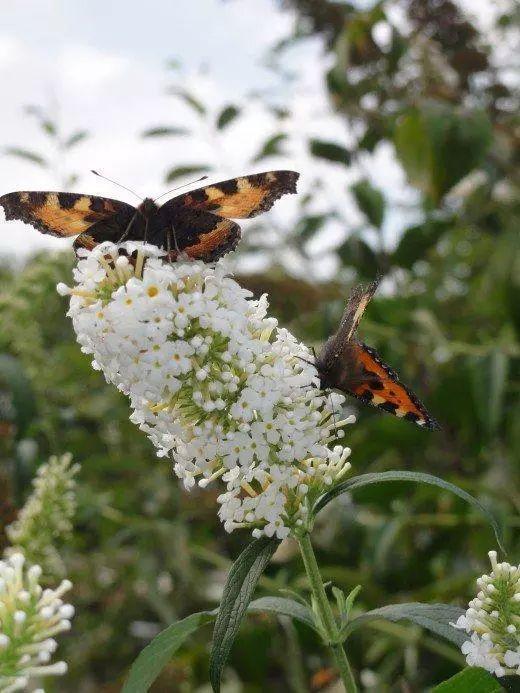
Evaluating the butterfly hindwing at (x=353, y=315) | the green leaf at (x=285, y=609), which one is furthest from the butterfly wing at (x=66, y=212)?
the green leaf at (x=285, y=609)

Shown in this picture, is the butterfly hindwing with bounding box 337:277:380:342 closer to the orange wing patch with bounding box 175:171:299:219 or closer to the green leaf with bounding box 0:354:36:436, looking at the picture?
the orange wing patch with bounding box 175:171:299:219

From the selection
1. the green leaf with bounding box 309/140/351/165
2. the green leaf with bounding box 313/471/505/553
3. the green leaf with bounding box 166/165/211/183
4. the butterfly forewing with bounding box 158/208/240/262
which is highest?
the green leaf with bounding box 166/165/211/183

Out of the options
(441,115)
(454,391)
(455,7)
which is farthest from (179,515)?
(455,7)

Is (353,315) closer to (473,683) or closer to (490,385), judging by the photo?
(473,683)

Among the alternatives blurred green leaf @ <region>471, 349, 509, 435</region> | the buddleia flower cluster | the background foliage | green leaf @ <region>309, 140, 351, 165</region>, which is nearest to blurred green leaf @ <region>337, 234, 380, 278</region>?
the background foliage

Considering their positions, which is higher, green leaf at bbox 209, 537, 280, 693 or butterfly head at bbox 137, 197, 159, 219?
butterfly head at bbox 137, 197, 159, 219

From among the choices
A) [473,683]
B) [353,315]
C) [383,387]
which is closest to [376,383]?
[383,387]
